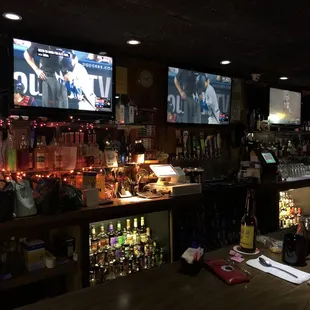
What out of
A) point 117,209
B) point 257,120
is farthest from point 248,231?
point 257,120

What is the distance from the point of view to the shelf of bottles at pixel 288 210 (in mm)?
4645

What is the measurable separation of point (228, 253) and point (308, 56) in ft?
8.22

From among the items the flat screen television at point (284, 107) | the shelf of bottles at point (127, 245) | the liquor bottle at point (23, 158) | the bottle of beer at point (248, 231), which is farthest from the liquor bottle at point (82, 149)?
the flat screen television at point (284, 107)

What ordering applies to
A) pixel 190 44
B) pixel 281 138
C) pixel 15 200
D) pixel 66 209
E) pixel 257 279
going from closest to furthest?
1. pixel 257 279
2. pixel 15 200
3. pixel 66 209
4. pixel 190 44
5. pixel 281 138

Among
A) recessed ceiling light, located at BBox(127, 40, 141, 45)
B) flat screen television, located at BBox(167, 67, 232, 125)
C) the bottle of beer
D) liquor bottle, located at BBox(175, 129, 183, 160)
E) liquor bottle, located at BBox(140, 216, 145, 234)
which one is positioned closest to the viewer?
the bottle of beer

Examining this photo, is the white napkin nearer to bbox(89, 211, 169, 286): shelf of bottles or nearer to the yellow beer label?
the yellow beer label

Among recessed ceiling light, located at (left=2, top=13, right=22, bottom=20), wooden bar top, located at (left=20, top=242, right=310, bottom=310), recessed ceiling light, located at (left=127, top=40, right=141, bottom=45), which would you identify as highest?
recessed ceiling light, located at (left=127, top=40, right=141, bottom=45)

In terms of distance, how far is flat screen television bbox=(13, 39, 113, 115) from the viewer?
2.56 meters

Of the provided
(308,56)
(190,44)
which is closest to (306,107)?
(308,56)

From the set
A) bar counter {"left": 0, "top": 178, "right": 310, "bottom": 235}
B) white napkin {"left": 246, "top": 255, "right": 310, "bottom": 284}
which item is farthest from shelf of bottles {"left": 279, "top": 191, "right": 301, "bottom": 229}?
white napkin {"left": 246, "top": 255, "right": 310, "bottom": 284}

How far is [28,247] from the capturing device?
243cm

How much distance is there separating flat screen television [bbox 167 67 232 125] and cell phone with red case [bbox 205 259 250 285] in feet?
7.18

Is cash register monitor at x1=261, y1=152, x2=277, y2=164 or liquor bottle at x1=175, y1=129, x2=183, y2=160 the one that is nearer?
liquor bottle at x1=175, y1=129, x2=183, y2=160

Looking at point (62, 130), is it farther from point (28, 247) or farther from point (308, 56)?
point (308, 56)
